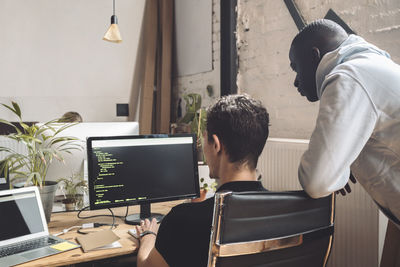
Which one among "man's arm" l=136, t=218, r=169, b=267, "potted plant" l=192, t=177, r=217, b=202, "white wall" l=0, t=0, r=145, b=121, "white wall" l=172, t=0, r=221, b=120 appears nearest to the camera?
"man's arm" l=136, t=218, r=169, b=267

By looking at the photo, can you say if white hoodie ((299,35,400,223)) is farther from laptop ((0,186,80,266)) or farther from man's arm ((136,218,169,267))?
laptop ((0,186,80,266))

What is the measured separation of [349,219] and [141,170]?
3.68 feet

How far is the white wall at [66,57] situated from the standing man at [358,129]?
10.2 feet

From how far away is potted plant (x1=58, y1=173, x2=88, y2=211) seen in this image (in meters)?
1.80

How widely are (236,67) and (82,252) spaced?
2033 millimetres

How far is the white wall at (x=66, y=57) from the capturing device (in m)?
3.56

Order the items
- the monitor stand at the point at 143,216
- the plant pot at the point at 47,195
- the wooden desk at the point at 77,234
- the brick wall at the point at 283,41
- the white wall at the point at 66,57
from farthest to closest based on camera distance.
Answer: the white wall at the point at 66,57 → the brick wall at the point at 283,41 → the monitor stand at the point at 143,216 → the plant pot at the point at 47,195 → the wooden desk at the point at 77,234

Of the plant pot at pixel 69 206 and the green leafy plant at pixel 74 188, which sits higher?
the green leafy plant at pixel 74 188

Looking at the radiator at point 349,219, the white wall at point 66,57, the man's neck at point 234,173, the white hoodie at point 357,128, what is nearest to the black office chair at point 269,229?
the white hoodie at point 357,128

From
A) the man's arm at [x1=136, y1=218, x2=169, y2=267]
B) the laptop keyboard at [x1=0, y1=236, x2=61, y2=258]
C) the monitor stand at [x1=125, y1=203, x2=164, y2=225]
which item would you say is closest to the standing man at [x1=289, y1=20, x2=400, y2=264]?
the man's arm at [x1=136, y1=218, x2=169, y2=267]

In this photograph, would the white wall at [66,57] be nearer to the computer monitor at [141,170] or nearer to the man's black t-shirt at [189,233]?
the computer monitor at [141,170]

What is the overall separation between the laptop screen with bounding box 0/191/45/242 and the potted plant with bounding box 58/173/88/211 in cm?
35

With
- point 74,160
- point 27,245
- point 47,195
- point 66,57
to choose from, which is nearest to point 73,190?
point 74,160

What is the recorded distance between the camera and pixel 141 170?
1.62 meters
